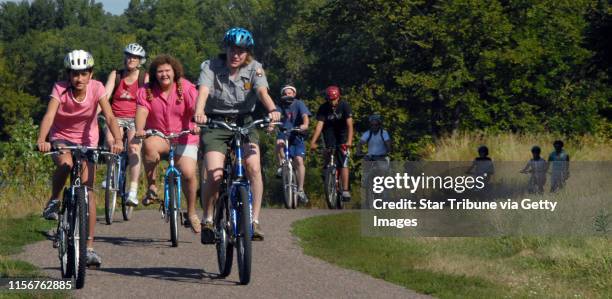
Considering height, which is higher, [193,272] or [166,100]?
[166,100]

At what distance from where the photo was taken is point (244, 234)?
1044 centimetres

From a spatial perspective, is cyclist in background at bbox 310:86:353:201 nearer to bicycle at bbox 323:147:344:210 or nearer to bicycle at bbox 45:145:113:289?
bicycle at bbox 323:147:344:210

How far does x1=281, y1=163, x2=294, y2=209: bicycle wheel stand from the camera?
67.6ft

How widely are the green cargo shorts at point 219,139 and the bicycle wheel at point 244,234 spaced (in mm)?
708

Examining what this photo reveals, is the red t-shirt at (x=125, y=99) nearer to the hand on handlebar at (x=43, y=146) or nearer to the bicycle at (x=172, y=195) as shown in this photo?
the bicycle at (x=172, y=195)

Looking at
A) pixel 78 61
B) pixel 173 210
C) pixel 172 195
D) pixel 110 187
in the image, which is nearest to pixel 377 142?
pixel 110 187

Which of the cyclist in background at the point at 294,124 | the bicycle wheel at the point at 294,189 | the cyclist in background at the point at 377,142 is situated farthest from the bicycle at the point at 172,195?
the cyclist in background at the point at 377,142

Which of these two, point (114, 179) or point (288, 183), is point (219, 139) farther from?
point (288, 183)

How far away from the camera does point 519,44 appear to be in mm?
41312

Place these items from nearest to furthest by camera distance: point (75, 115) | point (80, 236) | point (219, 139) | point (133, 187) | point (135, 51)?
point (80, 236)
point (75, 115)
point (219, 139)
point (133, 187)
point (135, 51)

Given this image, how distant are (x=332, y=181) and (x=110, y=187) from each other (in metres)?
5.66

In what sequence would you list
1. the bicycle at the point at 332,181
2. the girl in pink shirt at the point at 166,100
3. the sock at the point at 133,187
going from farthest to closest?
the bicycle at the point at 332,181 < the sock at the point at 133,187 < the girl in pink shirt at the point at 166,100

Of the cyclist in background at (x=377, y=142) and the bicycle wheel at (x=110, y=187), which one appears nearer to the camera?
the bicycle wheel at (x=110, y=187)

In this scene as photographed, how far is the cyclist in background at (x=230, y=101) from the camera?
1130 cm
